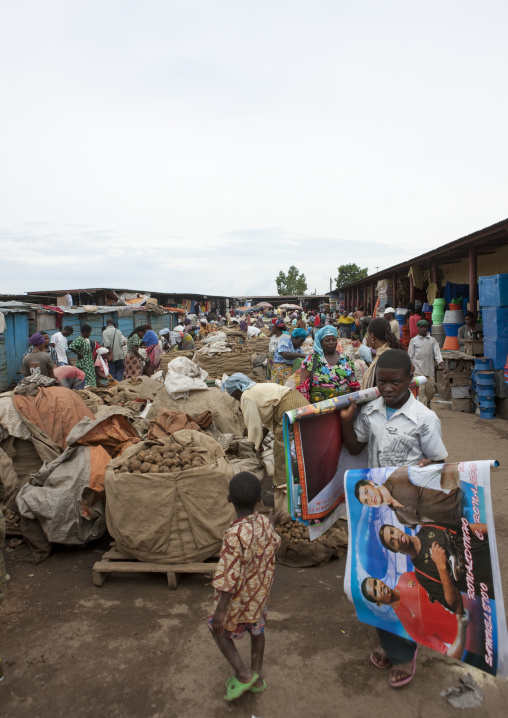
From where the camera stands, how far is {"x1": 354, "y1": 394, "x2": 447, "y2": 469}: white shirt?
2516 mm

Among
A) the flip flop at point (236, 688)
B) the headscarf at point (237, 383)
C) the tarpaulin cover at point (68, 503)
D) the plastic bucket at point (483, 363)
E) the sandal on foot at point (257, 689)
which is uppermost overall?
the headscarf at point (237, 383)

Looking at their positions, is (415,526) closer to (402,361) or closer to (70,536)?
(402,361)

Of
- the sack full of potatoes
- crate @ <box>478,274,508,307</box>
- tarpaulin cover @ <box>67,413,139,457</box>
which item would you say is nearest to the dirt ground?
the sack full of potatoes

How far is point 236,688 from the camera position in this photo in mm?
2486

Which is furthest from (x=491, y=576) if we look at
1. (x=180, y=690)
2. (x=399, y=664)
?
(x=180, y=690)

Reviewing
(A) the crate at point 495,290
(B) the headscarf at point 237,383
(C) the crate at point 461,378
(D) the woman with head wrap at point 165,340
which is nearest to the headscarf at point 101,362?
(D) the woman with head wrap at point 165,340

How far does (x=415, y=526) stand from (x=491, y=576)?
0.35 metres

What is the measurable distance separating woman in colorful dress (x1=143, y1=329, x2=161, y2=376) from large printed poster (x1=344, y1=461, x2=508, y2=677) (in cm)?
1003

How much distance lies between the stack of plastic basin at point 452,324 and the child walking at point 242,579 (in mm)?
10076

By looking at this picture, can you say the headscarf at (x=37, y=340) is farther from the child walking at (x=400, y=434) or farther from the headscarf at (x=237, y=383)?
the child walking at (x=400, y=434)

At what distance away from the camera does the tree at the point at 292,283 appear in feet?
220

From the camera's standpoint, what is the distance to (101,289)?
2153 cm

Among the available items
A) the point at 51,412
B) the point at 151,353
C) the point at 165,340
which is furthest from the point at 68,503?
the point at 165,340

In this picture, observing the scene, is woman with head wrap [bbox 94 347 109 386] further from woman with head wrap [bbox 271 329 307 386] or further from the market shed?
woman with head wrap [bbox 271 329 307 386]
